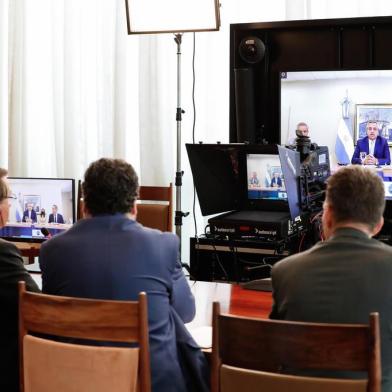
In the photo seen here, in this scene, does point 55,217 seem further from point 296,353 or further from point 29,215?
point 296,353

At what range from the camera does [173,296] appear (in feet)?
6.81

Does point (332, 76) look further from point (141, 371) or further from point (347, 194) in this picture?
point (141, 371)

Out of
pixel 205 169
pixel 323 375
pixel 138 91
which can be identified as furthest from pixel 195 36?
pixel 323 375

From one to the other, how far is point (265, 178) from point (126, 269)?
1.93 metres

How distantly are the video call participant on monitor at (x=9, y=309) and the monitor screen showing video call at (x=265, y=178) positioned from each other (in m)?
1.79

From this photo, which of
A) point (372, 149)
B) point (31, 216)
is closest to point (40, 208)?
point (31, 216)

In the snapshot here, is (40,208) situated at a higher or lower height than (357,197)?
lower

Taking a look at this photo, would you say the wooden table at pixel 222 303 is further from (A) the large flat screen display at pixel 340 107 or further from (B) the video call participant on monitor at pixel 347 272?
(A) the large flat screen display at pixel 340 107

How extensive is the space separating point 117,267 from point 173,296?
0.23m

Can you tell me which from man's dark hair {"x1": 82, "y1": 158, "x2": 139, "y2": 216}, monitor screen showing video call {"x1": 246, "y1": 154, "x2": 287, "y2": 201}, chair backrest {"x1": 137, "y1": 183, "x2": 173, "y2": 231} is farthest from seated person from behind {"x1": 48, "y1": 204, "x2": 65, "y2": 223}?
man's dark hair {"x1": 82, "y1": 158, "x2": 139, "y2": 216}

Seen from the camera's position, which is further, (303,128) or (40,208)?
(303,128)

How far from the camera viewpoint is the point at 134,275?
1.94 m

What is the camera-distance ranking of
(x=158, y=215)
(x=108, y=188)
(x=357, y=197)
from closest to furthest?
1. (x=357, y=197)
2. (x=108, y=188)
3. (x=158, y=215)

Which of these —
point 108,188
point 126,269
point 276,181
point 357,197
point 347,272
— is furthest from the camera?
point 276,181
